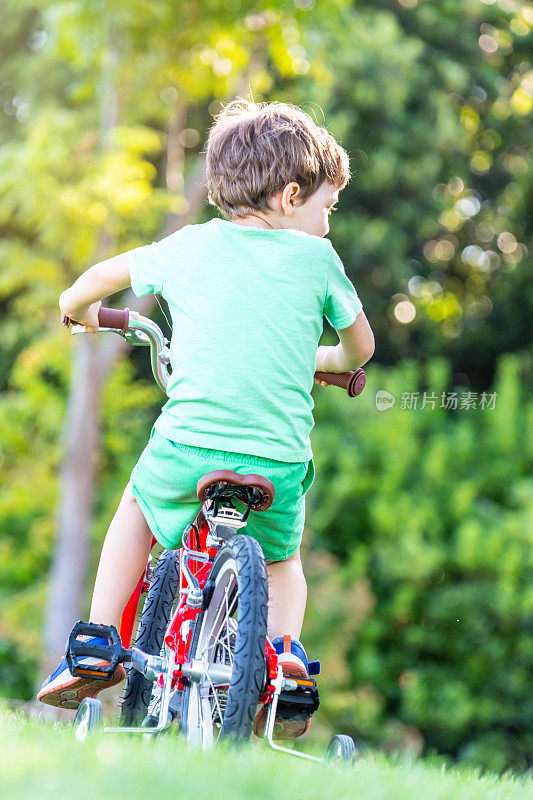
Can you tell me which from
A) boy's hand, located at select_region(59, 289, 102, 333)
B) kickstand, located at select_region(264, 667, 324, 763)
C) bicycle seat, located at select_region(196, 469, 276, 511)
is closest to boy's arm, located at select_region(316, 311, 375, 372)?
bicycle seat, located at select_region(196, 469, 276, 511)

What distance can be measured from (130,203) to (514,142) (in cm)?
627

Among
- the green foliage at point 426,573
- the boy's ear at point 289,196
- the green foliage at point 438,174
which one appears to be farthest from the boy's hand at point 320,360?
the green foliage at point 438,174

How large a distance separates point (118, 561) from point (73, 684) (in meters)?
0.31

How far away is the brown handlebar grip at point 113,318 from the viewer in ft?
8.83

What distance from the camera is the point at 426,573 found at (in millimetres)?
9984

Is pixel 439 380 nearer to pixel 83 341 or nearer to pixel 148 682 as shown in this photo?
pixel 83 341

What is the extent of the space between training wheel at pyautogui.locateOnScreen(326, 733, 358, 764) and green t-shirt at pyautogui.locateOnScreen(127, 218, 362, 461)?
722 mm

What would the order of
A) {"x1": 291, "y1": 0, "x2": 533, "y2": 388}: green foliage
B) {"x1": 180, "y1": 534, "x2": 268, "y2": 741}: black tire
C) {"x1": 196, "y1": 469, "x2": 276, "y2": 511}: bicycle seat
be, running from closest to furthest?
1. {"x1": 180, "y1": 534, "x2": 268, "y2": 741}: black tire
2. {"x1": 196, "y1": 469, "x2": 276, "y2": 511}: bicycle seat
3. {"x1": 291, "y1": 0, "x2": 533, "y2": 388}: green foliage

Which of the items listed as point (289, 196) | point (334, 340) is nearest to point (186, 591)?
point (289, 196)

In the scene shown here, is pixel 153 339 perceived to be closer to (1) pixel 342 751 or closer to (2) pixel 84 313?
(2) pixel 84 313

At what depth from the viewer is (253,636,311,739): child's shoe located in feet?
7.74

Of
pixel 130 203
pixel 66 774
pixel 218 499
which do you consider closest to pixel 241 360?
pixel 218 499

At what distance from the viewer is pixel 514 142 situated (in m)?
12.6

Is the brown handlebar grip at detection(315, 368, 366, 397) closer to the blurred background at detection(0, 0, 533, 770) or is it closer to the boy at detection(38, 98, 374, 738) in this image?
the boy at detection(38, 98, 374, 738)
